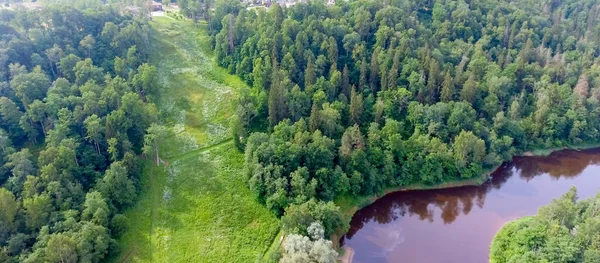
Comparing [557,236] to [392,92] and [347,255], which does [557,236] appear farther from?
[392,92]

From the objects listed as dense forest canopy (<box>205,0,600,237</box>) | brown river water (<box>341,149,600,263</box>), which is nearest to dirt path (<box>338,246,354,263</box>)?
brown river water (<box>341,149,600,263</box>)

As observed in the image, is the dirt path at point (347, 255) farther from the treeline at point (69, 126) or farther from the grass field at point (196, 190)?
the treeline at point (69, 126)

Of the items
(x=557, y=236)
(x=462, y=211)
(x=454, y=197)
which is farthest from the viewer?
(x=454, y=197)

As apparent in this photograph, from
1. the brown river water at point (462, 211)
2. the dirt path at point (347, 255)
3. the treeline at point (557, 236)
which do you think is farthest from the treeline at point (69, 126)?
the treeline at point (557, 236)

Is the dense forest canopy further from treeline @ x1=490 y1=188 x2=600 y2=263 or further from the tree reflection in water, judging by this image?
treeline @ x1=490 y1=188 x2=600 y2=263

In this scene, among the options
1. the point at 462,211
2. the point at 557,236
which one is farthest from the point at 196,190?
the point at 557,236

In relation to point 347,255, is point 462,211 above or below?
above

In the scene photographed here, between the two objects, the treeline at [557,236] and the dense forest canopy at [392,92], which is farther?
the dense forest canopy at [392,92]

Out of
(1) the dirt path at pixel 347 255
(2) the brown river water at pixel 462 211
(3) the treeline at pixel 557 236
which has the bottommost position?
(1) the dirt path at pixel 347 255
